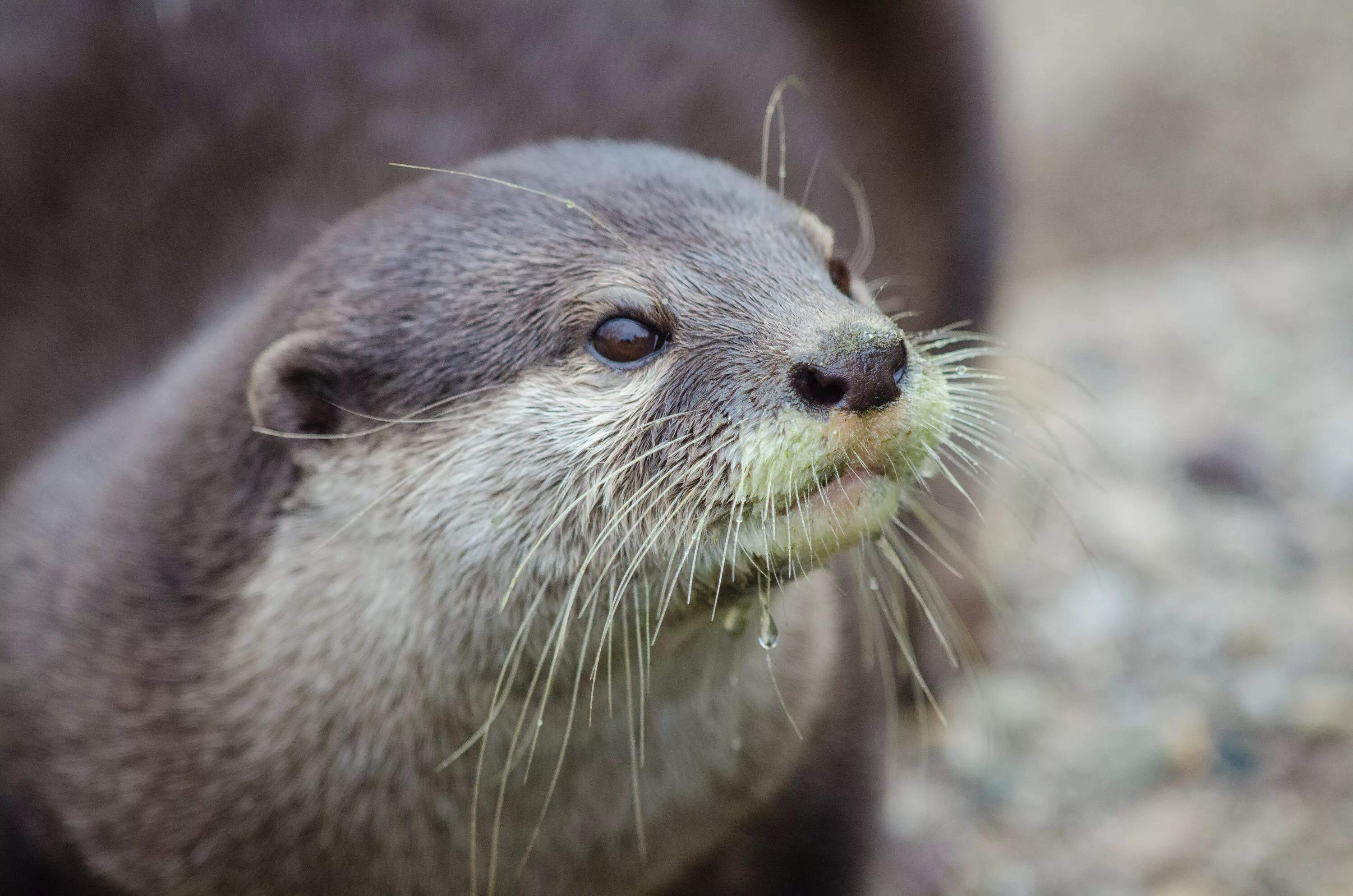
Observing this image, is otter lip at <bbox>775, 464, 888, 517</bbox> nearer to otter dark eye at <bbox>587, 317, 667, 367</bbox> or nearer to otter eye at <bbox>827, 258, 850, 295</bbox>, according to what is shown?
otter dark eye at <bbox>587, 317, 667, 367</bbox>

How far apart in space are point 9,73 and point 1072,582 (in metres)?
2.46

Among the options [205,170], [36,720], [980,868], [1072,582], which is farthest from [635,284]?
[1072,582]

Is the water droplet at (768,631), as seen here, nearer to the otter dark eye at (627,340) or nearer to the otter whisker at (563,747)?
the otter whisker at (563,747)

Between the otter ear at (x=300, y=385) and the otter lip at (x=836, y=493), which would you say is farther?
the otter ear at (x=300, y=385)

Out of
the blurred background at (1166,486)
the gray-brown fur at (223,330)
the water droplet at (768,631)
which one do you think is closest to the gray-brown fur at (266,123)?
the gray-brown fur at (223,330)

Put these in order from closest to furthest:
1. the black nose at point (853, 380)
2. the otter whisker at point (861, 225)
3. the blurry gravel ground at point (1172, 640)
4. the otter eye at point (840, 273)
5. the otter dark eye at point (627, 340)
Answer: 1. the black nose at point (853, 380)
2. the otter dark eye at point (627, 340)
3. the otter eye at point (840, 273)
4. the otter whisker at point (861, 225)
5. the blurry gravel ground at point (1172, 640)

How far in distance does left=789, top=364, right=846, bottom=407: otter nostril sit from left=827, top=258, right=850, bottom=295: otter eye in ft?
1.08

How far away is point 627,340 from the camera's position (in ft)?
4.31

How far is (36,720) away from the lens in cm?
162

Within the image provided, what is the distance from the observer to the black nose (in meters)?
1.15

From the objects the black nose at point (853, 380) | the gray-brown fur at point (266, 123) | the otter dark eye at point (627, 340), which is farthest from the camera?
the gray-brown fur at point (266, 123)

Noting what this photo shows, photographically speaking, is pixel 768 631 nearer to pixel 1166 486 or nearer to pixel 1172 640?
pixel 1172 640

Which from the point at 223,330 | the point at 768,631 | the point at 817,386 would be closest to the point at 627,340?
the point at 817,386

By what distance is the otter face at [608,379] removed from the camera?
3.88ft
